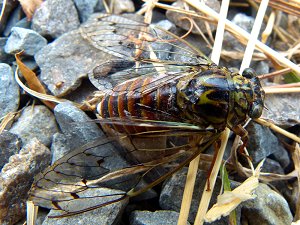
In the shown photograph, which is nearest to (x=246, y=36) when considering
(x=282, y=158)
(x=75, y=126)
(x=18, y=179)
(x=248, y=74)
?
(x=248, y=74)

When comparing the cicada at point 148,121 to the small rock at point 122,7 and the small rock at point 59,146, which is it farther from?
the small rock at point 122,7

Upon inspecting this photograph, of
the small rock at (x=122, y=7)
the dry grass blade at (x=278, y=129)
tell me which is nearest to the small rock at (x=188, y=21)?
the small rock at (x=122, y=7)

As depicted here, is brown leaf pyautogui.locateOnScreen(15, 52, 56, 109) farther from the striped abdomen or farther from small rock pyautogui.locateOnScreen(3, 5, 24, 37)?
the striped abdomen

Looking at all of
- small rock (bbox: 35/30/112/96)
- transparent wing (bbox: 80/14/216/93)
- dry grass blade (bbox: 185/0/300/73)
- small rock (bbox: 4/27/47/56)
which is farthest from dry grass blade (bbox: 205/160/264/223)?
small rock (bbox: 4/27/47/56)

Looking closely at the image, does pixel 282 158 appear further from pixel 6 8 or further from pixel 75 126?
pixel 6 8

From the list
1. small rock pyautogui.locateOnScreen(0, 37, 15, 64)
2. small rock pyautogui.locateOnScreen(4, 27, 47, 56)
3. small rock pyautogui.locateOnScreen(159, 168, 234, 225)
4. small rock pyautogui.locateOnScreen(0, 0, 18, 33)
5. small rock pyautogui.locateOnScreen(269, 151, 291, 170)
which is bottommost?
small rock pyautogui.locateOnScreen(269, 151, 291, 170)

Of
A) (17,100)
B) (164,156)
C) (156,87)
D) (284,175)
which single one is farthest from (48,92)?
(284,175)

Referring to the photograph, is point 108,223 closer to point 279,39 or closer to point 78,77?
point 78,77
